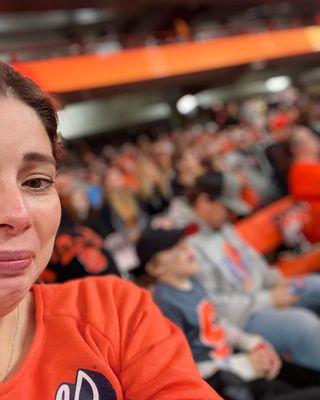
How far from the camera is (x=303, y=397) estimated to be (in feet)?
4.21

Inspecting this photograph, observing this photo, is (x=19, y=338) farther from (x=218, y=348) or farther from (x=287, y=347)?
(x=287, y=347)

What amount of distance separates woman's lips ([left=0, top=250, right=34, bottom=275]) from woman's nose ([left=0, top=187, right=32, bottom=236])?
3cm

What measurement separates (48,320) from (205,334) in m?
0.94

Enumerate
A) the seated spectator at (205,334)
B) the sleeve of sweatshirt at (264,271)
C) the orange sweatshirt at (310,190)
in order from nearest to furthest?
the seated spectator at (205,334), the sleeve of sweatshirt at (264,271), the orange sweatshirt at (310,190)

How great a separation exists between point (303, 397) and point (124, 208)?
10.6 ft

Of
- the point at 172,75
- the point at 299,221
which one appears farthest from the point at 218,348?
the point at 172,75

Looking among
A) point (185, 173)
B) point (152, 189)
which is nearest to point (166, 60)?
point (152, 189)

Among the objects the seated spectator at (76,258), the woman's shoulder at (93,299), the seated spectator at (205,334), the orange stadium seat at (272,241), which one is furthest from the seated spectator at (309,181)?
the woman's shoulder at (93,299)

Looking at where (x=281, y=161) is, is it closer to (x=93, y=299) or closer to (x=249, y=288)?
(x=249, y=288)

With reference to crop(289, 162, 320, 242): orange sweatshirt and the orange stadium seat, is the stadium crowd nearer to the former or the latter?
crop(289, 162, 320, 242): orange sweatshirt

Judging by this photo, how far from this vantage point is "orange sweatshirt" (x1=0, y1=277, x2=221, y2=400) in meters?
0.62

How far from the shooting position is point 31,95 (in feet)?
2.12

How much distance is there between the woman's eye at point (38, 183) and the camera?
0.61m

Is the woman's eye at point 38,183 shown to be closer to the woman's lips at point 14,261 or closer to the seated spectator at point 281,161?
the woman's lips at point 14,261
